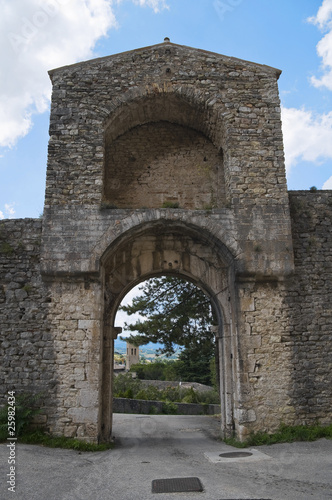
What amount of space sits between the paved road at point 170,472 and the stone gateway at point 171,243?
0.74m

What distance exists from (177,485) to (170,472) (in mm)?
717

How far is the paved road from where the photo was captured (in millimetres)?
4285

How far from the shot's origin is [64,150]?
783 centimetres

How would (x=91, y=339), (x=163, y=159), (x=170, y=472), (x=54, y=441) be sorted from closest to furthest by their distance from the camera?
1. (x=170, y=472)
2. (x=54, y=441)
3. (x=91, y=339)
4. (x=163, y=159)

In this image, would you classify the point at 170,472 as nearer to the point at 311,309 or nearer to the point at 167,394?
the point at 311,309

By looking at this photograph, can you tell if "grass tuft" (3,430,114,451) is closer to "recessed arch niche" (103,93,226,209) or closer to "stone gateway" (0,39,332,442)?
"stone gateway" (0,39,332,442)

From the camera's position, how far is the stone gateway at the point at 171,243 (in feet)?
23.2

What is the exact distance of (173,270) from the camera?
8500 mm

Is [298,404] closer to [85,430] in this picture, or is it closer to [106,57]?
[85,430]

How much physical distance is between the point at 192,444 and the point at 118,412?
8080 millimetres

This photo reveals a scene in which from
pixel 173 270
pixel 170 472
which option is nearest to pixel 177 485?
pixel 170 472

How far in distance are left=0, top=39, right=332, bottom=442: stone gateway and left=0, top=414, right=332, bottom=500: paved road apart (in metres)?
0.74

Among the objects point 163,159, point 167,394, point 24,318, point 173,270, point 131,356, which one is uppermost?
point 163,159

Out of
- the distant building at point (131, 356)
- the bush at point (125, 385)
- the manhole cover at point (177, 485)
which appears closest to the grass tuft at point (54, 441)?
the manhole cover at point (177, 485)
